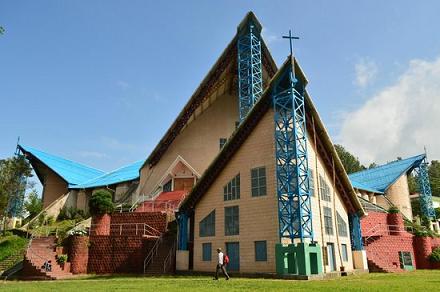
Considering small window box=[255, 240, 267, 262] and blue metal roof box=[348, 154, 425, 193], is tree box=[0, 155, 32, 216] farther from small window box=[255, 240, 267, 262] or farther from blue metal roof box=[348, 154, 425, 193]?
blue metal roof box=[348, 154, 425, 193]

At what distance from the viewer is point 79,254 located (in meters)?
26.5

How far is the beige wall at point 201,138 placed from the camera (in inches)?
1494

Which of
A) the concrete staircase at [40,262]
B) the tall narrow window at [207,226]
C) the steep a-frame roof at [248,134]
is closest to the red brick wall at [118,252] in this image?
the concrete staircase at [40,262]

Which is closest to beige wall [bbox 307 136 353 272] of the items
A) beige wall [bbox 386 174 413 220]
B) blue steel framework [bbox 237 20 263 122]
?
blue steel framework [bbox 237 20 263 122]

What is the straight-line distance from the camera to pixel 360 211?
2834 cm

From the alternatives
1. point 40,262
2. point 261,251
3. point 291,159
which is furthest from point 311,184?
point 40,262

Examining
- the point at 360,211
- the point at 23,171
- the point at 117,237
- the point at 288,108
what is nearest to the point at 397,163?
the point at 360,211

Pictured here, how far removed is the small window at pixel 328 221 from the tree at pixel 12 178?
26881 millimetres

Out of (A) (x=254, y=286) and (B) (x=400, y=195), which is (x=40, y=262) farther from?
(B) (x=400, y=195)

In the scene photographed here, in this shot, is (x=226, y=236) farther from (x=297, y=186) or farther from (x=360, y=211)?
(x=360, y=211)

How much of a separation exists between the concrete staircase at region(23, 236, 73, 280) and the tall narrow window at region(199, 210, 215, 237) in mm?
9168

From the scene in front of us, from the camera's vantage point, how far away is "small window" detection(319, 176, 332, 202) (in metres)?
25.5

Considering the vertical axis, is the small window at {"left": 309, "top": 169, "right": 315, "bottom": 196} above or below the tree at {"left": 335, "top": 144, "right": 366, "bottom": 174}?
below

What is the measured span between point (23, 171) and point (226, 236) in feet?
72.7
